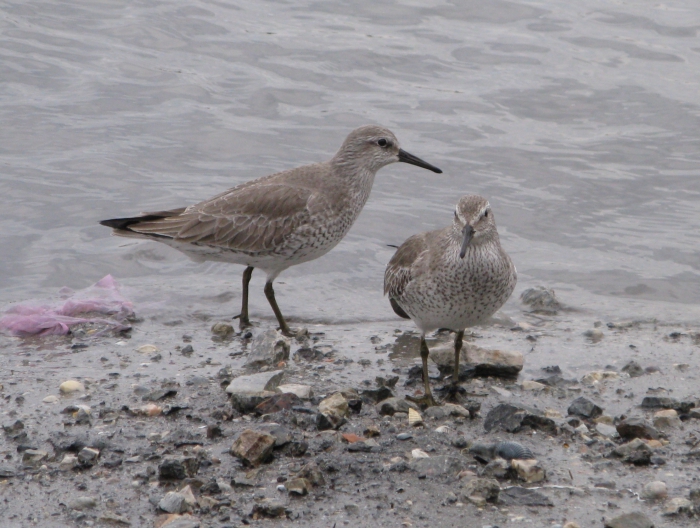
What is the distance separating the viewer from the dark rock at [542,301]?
28.4 ft

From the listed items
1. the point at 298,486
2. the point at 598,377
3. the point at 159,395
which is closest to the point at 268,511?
the point at 298,486

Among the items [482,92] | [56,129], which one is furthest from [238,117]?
[482,92]

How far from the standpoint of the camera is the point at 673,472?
4984mm

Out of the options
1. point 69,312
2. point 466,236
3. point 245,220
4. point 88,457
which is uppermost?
point 466,236

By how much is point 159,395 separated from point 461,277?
2.10 metres

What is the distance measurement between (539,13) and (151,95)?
691cm

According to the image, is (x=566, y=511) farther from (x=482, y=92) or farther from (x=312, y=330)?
(x=482, y=92)

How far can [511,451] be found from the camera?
5.05 meters

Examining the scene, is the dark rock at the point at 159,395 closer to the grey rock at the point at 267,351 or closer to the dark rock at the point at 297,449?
the grey rock at the point at 267,351

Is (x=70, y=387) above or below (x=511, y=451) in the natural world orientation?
below

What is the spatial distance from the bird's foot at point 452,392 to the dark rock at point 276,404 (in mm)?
1096

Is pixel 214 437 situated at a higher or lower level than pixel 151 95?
lower

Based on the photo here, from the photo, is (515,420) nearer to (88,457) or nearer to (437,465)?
(437,465)

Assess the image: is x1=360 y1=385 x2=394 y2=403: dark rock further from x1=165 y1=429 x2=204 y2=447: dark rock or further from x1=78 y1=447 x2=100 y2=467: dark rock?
x1=78 y1=447 x2=100 y2=467: dark rock
